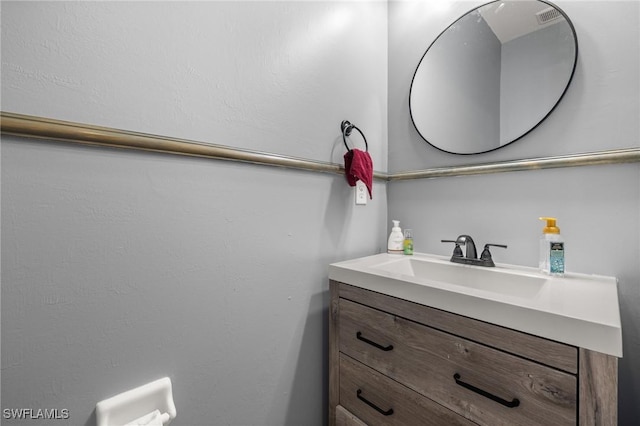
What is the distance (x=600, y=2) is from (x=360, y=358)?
4.39 feet

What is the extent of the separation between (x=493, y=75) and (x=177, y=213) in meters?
1.22

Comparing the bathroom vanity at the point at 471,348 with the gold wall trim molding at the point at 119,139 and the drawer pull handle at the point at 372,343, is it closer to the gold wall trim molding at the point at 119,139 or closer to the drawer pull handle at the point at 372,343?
the drawer pull handle at the point at 372,343

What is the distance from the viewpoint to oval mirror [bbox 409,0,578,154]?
91 cm

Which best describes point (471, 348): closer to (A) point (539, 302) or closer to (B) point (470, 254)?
(A) point (539, 302)

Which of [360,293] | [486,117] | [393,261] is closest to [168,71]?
[360,293]

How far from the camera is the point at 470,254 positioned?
1.01 metres

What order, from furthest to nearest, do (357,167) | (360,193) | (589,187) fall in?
1. (360,193)
2. (357,167)
3. (589,187)

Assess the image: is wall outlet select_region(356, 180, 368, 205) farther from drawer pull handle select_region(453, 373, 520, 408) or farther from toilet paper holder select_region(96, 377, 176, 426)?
toilet paper holder select_region(96, 377, 176, 426)

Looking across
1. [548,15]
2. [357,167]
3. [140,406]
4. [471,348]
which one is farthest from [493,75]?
[140,406]

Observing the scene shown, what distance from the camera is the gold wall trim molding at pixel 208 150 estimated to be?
552 millimetres

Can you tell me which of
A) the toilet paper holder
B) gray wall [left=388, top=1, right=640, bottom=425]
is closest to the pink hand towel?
gray wall [left=388, top=1, right=640, bottom=425]

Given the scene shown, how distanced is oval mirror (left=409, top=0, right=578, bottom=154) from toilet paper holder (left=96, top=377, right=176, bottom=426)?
1.28 meters

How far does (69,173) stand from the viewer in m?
0.59

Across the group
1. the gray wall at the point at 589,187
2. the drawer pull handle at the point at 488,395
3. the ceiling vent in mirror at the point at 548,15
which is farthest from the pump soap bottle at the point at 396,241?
the ceiling vent in mirror at the point at 548,15
